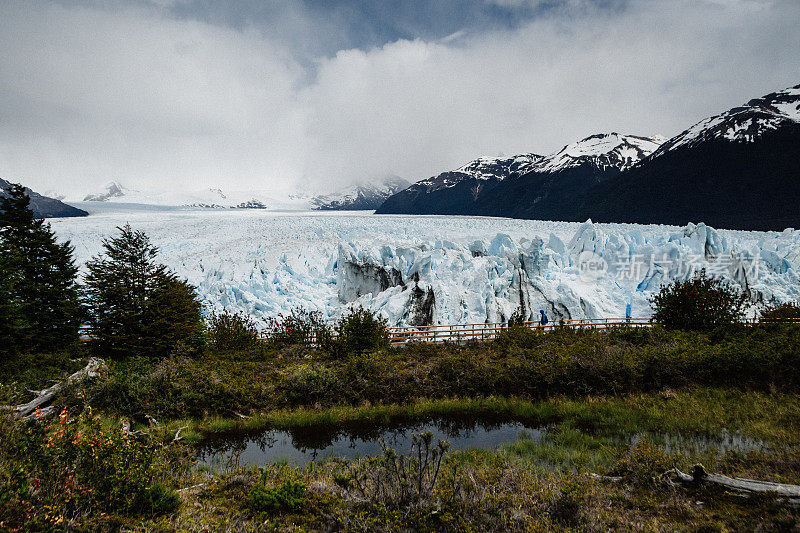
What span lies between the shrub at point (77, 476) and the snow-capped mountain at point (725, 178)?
114 metres

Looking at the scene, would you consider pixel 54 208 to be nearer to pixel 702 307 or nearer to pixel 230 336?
pixel 230 336

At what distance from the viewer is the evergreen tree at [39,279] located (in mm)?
10461

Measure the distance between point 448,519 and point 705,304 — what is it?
626 inches

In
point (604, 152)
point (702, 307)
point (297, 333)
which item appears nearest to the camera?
point (702, 307)

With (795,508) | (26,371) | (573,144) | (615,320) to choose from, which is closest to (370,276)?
(615,320)

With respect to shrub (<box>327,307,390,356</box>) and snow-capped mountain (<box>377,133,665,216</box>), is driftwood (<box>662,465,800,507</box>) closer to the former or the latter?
shrub (<box>327,307,390,356</box>)

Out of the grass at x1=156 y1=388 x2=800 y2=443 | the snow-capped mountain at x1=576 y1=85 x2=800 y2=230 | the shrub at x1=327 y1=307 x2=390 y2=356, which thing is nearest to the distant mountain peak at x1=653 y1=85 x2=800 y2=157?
the snow-capped mountain at x1=576 y1=85 x2=800 y2=230

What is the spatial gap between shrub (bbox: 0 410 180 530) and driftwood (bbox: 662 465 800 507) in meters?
6.84

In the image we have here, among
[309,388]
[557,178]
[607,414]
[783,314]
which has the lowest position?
[309,388]

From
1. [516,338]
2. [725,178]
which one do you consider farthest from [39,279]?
[725,178]

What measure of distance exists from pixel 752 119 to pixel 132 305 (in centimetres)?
16664

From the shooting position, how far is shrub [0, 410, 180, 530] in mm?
3498

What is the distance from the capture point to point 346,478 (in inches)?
193

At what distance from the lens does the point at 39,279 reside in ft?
35.7
